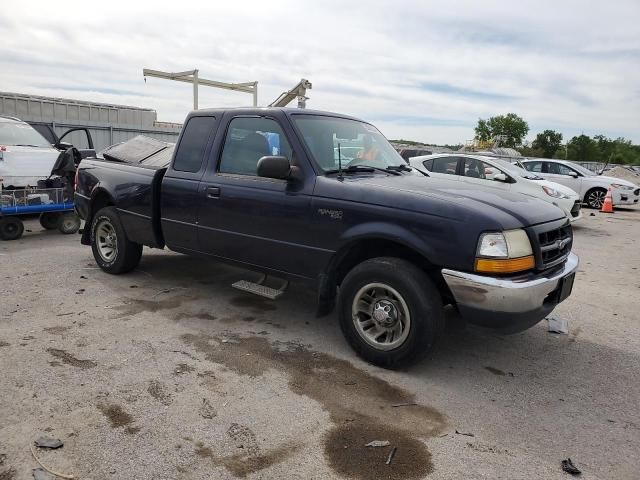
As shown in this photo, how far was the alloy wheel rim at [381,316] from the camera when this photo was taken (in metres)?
3.67

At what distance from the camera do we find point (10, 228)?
8180mm

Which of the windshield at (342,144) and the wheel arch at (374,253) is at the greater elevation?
the windshield at (342,144)

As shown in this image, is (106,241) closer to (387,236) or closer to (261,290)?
(261,290)

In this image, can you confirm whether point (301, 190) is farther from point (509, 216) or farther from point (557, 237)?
point (557, 237)

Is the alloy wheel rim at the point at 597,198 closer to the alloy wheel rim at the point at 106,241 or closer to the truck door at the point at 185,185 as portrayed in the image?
the truck door at the point at 185,185

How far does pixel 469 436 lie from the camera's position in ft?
A: 9.83

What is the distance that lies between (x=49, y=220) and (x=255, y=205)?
20.7ft

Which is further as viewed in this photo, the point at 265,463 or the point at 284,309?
the point at 284,309

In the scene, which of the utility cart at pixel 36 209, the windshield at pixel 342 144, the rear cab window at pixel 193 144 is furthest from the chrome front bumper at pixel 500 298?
the utility cart at pixel 36 209

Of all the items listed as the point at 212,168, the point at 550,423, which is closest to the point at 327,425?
the point at 550,423

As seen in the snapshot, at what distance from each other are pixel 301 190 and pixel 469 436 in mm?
2226

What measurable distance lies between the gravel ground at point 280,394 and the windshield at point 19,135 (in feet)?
16.0

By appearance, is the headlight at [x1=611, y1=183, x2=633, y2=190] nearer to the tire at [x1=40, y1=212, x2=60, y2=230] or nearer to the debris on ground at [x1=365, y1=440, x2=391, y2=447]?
the tire at [x1=40, y1=212, x2=60, y2=230]

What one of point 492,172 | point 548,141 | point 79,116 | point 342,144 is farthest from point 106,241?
point 548,141
